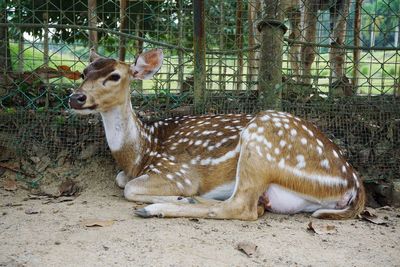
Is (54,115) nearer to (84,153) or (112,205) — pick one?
(84,153)

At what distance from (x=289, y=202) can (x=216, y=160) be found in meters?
0.75

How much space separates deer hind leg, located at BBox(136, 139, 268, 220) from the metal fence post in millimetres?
1320

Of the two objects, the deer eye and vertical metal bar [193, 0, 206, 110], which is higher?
vertical metal bar [193, 0, 206, 110]

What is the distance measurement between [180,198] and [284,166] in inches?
35.9

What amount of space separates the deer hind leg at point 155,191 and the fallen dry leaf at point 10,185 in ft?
3.60

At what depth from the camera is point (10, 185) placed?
5.44 meters

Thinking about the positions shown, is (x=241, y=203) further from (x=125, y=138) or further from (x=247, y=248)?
(x=125, y=138)

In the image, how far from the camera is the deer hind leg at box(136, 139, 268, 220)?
180 inches

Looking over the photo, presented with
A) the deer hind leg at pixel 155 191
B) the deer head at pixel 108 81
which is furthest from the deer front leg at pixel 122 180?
the deer head at pixel 108 81

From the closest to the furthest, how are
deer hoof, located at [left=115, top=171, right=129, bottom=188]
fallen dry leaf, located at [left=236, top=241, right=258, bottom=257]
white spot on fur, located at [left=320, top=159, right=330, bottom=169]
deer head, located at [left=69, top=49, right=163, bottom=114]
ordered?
fallen dry leaf, located at [left=236, top=241, right=258, bottom=257]
white spot on fur, located at [left=320, top=159, right=330, bottom=169]
deer head, located at [left=69, top=49, right=163, bottom=114]
deer hoof, located at [left=115, top=171, right=129, bottom=188]

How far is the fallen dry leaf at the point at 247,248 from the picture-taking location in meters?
3.83

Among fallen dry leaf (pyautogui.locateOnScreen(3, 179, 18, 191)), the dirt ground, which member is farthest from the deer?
fallen dry leaf (pyautogui.locateOnScreen(3, 179, 18, 191))

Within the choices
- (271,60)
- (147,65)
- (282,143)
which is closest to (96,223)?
(282,143)

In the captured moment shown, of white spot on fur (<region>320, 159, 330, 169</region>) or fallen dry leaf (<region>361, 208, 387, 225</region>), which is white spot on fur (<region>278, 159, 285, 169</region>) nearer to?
white spot on fur (<region>320, 159, 330, 169</region>)
